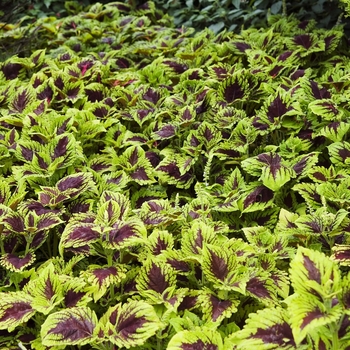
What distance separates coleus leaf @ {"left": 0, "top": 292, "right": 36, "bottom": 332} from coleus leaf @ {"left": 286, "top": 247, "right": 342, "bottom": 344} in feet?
2.34

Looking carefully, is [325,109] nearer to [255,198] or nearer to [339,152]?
[339,152]

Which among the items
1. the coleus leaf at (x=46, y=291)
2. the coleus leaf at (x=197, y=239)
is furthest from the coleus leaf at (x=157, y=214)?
the coleus leaf at (x=46, y=291)

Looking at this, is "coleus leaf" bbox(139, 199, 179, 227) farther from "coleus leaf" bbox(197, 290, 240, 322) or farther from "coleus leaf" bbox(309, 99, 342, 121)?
"coleus leaf" bbox(309, 99, 342, 121)

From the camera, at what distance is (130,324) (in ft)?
4.30

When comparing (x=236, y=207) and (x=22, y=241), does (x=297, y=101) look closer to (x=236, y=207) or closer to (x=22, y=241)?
(x=236, y=207)

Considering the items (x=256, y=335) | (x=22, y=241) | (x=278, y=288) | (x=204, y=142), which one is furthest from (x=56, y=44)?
(x=256, y=335)

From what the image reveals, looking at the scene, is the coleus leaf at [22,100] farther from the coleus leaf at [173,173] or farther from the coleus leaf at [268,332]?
the coleus leaf at [268,332]

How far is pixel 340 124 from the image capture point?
2111 millimetres

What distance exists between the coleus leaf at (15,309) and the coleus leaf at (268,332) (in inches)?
23.2

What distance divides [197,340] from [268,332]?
18 cm

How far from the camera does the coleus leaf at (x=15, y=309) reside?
1393mm

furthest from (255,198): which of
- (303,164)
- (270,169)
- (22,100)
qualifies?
(22,100)

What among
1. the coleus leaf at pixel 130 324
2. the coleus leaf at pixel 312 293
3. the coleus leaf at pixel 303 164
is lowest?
the coleus leaf at pixel 303 164

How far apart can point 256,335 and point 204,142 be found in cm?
119
